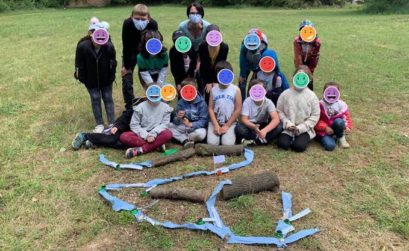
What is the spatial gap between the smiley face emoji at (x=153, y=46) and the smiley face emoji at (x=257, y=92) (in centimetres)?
125

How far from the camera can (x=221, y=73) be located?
15.4ft

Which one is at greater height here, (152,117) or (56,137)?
(152,117)

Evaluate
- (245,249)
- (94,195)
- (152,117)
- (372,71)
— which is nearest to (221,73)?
(152,117)

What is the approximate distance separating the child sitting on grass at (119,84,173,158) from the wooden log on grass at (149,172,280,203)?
1.00m

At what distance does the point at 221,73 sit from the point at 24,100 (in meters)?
3.85

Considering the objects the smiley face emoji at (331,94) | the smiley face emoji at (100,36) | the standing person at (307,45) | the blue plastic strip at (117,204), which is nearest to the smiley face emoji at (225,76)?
the smiley face emoji at (331,94)

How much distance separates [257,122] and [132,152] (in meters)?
1.54

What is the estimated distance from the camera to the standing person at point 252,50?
5047 mm

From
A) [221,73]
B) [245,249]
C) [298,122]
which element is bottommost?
[245,249]

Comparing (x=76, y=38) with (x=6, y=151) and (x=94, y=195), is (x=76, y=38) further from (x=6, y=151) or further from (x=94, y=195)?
(x=94, y=195)

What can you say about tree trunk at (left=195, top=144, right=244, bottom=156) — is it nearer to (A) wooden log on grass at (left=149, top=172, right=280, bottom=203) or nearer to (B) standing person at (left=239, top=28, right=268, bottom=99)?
(A) wooden log on grass at (left=149, top=172, right=280, bottom=203)

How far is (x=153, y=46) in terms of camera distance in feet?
16.0

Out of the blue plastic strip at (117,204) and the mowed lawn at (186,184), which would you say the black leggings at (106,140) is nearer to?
the mowed lawn at (186,184)

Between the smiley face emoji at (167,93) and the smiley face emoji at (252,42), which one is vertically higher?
the smiley face emoji at (252,42)
